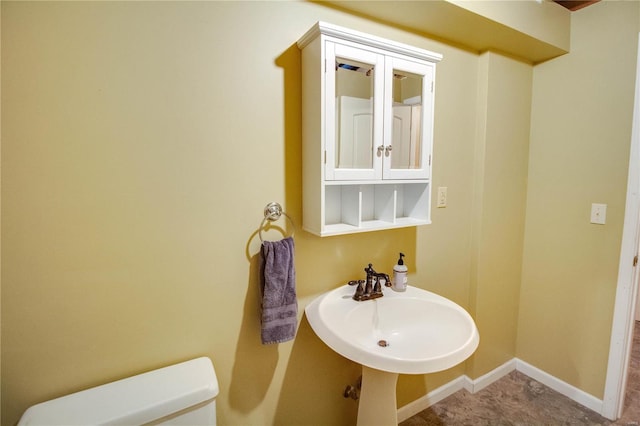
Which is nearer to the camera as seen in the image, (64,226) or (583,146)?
(64,226)

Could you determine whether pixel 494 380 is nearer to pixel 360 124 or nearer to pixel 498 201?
pixel 498 201

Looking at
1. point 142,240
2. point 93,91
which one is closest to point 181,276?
point 142,240

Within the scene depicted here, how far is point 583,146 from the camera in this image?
5.54 ft

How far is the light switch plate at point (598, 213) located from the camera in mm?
1626

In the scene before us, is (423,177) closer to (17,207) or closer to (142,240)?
(142,240)

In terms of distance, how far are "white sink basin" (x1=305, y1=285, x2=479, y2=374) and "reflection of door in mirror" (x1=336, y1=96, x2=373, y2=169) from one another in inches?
22.6

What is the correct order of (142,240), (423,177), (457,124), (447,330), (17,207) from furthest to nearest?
(457,124) < (423,177) < (447,330) < (142,240) < (17,207)

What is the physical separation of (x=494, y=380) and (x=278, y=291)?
172 centimetres

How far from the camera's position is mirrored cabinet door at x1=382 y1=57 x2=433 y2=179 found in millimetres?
1228

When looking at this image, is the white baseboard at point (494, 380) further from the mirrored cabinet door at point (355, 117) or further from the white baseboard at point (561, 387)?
the mirrored cabinet door at point (355, 117)

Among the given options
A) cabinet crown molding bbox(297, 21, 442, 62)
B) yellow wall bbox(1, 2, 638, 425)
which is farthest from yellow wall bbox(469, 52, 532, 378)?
cabinet crown molding bbox(297, 21, 442, 62)

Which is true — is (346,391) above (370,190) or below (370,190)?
below

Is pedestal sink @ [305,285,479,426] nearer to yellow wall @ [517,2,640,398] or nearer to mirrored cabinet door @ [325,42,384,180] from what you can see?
mirrored cabinet door @ [325,42,384,180]

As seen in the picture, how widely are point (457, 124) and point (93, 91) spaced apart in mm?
1631
